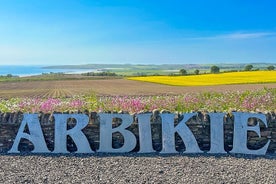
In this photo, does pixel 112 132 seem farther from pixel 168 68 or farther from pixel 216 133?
pixel 168 68

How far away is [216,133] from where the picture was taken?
6.77m

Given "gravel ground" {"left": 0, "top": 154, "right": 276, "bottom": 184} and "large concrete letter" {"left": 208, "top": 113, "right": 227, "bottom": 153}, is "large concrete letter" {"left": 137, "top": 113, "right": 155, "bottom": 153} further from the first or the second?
"large concrete letter" {"left": 208, "top": 113, "right": 227, "bottom": 153}

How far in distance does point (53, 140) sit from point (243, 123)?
414 centimetres

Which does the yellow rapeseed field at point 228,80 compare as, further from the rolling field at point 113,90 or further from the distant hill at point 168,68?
the distant hill at point 168,68

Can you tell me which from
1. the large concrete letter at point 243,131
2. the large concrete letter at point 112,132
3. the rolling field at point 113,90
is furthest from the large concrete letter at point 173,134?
the rolling field at point 113,90

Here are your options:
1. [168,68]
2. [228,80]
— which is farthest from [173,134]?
[168,68]

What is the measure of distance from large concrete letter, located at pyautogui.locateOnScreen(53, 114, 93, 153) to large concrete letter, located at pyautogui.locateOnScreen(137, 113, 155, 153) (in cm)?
110

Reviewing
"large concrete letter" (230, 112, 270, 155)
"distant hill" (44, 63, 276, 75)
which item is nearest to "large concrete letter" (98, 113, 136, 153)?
"large concrete letter" (230, 112, 270, 155)

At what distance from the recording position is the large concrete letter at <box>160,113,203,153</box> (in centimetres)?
666

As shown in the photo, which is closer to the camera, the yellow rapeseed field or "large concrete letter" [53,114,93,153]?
"large concrete letter" [53,114,93,153]

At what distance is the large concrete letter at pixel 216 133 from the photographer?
21.8 ft

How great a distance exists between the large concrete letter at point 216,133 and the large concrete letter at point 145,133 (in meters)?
1.29

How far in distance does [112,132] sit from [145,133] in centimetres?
72

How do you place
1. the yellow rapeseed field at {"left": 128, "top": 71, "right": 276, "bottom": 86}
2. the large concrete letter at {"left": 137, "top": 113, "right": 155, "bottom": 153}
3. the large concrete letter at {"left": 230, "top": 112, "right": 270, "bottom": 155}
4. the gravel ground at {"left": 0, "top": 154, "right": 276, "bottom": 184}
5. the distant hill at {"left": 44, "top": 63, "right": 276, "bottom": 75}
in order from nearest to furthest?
the gravel ground at {"left": 0, "top": 154, "right": 276, "bottom": 184} < the large concrete letter at {"left": 230, "top": 112, "right": 270, "bottom": 155} < the large concrete letter at {"left": 137, "top": 113, "right": 155, "bottom": 153} < the yellow rapeseed field at {"left": 128, "top": 71, "right": 276, "bottom": 86} < the distant hill at {"left": 44, "top": 63, "right": 276, "bottom": 75}
